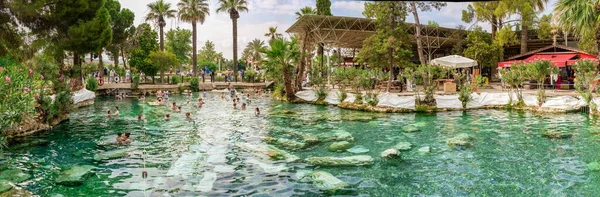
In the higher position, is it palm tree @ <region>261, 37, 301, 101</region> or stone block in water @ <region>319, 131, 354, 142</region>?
palm tree @ <region>261, 37, 301, 101</region>

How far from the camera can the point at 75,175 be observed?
9789mm

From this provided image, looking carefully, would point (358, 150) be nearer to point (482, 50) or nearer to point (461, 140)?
point (461, 140)

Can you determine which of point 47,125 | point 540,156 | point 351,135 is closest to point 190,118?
point 47,125

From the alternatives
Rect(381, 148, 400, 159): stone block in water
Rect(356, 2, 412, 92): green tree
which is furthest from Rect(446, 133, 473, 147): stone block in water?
Rect(356, 2, 412, 92): green tree

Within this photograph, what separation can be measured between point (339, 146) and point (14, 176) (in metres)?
8.37

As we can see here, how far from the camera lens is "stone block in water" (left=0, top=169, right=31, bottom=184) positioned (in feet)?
30.7

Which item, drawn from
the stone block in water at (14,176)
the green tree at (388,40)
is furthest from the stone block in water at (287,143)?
the green tree at (388,40)

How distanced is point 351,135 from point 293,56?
11.7m

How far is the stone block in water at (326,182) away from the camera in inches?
348

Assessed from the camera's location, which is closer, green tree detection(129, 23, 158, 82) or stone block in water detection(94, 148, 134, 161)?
stone block in water detection(94, 148, 134, 161)

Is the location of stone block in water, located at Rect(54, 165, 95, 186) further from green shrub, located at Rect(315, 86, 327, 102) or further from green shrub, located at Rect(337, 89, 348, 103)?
green shrub, located at Rect(315, 86, 327, 102)

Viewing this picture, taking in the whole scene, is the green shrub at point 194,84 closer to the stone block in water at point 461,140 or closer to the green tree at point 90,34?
the green tree at point 90,34

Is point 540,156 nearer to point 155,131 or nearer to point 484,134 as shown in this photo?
point 484,134

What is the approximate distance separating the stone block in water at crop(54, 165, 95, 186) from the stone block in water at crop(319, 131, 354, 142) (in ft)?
23.3
